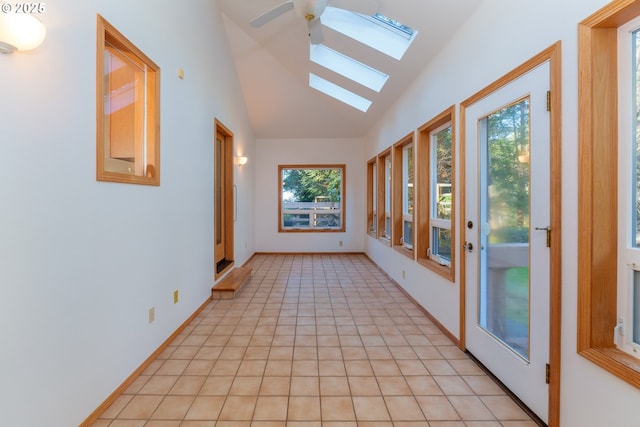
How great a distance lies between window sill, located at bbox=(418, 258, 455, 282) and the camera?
2811 millimetres

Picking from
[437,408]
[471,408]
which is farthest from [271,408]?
[471,408]

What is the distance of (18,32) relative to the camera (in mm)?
1229

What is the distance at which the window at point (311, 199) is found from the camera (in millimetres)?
7406

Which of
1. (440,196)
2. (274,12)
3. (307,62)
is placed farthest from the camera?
(307,62)

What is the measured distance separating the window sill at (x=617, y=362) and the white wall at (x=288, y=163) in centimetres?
590

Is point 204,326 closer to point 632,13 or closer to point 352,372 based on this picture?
point 352,372

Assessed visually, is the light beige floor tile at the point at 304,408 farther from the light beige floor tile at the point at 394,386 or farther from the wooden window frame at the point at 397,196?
the wooden window frame at the point at 397,196

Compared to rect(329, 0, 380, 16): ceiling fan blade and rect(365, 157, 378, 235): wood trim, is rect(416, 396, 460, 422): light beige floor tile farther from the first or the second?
rect(365, 157, 378, 235): wood trim

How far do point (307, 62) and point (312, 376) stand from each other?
418 cm

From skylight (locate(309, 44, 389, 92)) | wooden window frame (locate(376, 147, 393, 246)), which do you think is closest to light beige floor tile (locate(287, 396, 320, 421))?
skylight (locate(309, 44, 389, 92))

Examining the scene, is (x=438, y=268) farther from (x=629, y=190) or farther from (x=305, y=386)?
(x=629, y=190)

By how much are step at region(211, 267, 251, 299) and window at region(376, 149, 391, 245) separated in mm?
2483

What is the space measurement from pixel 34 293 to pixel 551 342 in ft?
7.94

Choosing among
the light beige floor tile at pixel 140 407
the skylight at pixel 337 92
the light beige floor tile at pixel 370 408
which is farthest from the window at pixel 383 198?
the light beige floor tile at pixel 140 407
